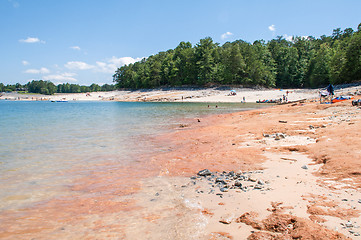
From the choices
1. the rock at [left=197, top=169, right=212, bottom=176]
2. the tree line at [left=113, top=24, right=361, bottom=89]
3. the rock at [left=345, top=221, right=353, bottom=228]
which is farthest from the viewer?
the tree line at [left=113, top=24, right=361, bottom=89]

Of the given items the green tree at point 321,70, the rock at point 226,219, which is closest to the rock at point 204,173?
the rock at point 226,219

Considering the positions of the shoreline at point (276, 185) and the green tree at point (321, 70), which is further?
the green tree at point (321, 70)

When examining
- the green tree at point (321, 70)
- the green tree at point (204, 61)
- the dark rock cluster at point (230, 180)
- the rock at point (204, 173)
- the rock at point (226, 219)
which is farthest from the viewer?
the green tree at point (204, 61)

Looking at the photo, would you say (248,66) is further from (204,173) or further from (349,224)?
(349,224)

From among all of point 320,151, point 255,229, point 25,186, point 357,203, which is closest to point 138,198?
point 255,229

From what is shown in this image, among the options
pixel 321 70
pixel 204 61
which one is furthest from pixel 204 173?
pixel 204 61

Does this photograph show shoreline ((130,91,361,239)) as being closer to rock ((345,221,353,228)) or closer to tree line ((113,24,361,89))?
rock ((345,221,353,228))

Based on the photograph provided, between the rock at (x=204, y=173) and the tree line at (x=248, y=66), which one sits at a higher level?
the tree line at (x=248, y=66)

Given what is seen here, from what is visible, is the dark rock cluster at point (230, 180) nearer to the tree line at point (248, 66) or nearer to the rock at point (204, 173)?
the rock at point (204, 173)

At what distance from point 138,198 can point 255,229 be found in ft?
9.27

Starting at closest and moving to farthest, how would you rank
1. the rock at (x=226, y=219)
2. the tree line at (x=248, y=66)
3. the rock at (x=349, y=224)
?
the rock at (x=349, y=224) < the rock at (x=226, y=219) < the tree line at (x=248, y=66)

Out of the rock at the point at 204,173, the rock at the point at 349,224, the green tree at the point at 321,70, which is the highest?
the green tree at the point at 321,70

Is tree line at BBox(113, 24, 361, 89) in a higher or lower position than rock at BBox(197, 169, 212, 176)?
higher

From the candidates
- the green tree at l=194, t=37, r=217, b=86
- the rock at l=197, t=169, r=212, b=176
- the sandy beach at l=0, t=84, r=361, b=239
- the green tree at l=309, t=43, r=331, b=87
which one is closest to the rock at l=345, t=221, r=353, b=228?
the sandy beach at l=0, t=84, r=361, b=239
